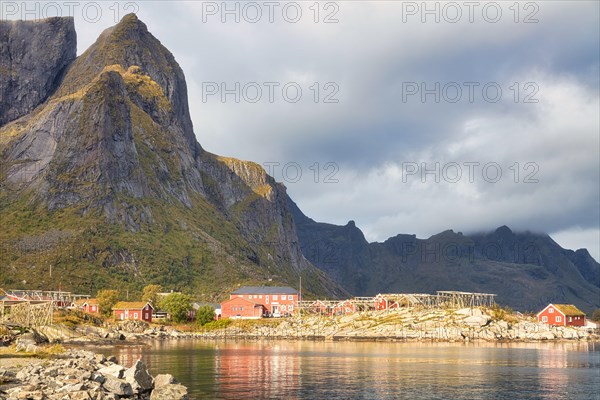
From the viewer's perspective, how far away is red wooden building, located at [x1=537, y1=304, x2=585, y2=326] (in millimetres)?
163250

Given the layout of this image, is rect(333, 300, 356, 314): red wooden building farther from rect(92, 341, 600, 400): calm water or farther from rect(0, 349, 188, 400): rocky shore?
rect(0, 349, 188, 400): rocky shore

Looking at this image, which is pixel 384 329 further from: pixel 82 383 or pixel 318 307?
pixel 82 383

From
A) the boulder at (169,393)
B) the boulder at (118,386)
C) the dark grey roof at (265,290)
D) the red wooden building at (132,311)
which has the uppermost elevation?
the dark grey roof at (265,290)

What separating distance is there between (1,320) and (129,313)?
2664 inches

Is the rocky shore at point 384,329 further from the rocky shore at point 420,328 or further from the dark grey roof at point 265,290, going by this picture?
the dark grey roof at point 265,290

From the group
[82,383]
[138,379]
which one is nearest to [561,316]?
[138,379]

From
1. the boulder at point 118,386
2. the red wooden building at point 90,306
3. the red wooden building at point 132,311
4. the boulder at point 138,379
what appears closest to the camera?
the boulder at point 118,386

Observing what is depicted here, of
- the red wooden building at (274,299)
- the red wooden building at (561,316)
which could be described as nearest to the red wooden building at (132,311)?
the red wooden building at (274,299)

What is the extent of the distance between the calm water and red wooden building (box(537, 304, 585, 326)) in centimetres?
6918

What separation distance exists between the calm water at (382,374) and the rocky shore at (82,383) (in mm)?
4909

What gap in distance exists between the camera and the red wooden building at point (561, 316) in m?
163

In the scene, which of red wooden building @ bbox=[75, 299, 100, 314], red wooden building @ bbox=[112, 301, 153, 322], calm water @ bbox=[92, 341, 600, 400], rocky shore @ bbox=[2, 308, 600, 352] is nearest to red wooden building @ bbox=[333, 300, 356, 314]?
rocky shore @ bbox=[2, 308, 600, 352]

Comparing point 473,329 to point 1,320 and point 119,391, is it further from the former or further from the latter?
point 119,391

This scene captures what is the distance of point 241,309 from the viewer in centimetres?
17850
